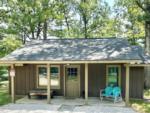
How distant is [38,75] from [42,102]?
2.67 meters

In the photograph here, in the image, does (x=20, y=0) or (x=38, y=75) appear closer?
(x=38, y=75)

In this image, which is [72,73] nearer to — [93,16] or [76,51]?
[76,51]

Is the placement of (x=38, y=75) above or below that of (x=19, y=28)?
below

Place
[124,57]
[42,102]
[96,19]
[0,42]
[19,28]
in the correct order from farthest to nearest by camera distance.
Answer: [96,19] → [19,28] → [0,42] → [42,102] → [124,57]

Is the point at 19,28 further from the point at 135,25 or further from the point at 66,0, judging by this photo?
the point at 135,25

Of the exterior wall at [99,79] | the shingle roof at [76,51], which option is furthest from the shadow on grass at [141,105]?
the shingle roof at [76,51]

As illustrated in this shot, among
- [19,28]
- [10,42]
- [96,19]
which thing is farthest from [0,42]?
[96,19]

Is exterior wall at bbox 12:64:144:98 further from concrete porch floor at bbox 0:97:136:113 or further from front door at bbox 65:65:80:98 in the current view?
concrete porch floor at bbox 0:97:136:113

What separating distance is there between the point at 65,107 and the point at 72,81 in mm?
3384

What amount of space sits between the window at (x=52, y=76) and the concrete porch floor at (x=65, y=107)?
5.70 feet

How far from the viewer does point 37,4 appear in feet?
92.6

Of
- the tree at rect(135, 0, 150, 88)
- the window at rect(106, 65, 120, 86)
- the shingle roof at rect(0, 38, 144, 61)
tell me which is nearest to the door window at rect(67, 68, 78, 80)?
the shingle roof at rect(0, 38, 144, 61)

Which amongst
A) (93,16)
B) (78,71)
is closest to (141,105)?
(78,71)

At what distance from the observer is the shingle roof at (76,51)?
13.0 meters
